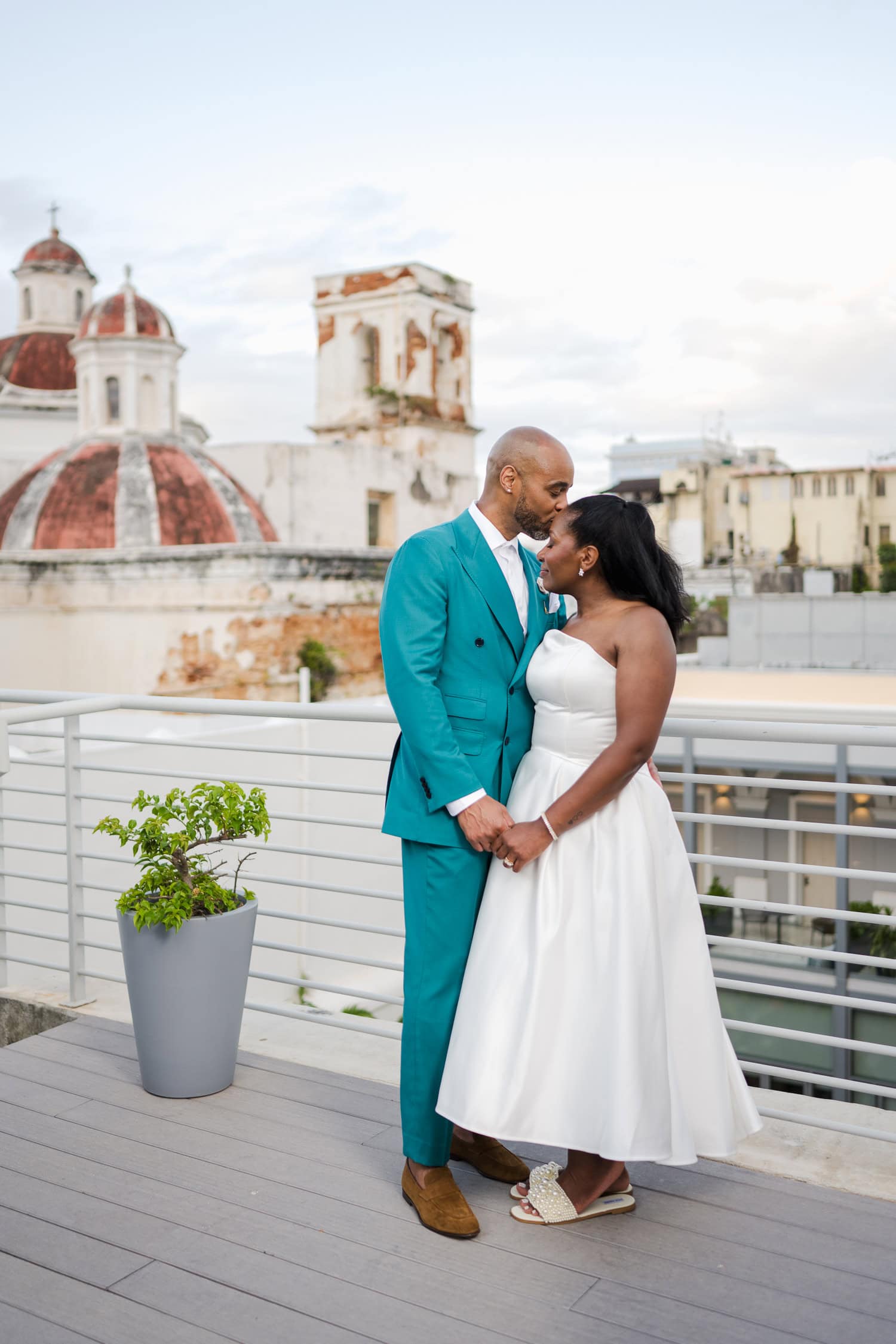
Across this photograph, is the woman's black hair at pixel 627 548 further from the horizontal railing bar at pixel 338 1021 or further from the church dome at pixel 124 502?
the church dome at pixel 124 502

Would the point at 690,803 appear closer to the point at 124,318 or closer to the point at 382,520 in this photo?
the point at 124,318

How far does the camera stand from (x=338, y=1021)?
3512 mm

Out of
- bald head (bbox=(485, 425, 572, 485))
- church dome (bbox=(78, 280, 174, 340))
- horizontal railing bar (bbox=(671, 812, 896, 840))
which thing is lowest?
horizontal railing bar (bbox=(671, 812, 896, 840))

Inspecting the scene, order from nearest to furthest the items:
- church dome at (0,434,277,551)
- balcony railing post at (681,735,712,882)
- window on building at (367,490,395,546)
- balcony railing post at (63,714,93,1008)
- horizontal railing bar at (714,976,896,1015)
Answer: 1. horizontal railing bar at (714,976,896,1015)
2. balcony railing post at (63,714,93,1008)
3. balcony railing post at (681,735,712,882)
4. church dome at (0,434,277,551)
5. window on building at (367,490,395,546)

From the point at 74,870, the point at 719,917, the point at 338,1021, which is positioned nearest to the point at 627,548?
the point at 338,1021

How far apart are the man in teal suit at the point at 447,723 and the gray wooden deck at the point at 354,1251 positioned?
19 centimetres

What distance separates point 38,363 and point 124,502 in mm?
10282

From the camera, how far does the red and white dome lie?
29672 millimetres

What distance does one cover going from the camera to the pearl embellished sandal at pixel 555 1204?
93.2 inches

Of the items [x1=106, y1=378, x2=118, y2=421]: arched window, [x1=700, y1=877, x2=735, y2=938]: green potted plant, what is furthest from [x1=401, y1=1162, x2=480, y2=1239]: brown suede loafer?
[x1=106, y1=378, x2=118, y2=421]: arched window

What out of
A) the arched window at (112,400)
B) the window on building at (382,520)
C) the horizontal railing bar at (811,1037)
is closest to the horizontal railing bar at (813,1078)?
the horizontal railing bar at (811,1037)

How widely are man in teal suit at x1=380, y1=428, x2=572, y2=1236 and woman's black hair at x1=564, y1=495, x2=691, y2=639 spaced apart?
11 centimetres

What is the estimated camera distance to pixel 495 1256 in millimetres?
2248

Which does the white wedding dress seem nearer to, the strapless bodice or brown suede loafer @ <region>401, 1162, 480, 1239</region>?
the strapless bodice
